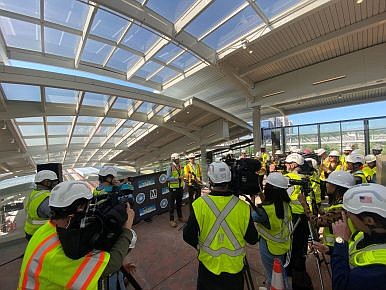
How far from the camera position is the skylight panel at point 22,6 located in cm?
549

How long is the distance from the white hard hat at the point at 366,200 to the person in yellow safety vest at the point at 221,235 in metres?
0.74

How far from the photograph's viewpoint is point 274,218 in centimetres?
214

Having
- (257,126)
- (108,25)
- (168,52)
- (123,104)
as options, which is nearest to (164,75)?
(168,52)

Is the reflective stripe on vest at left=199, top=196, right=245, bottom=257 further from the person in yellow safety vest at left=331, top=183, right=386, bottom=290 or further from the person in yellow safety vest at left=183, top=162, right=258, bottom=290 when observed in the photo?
the person in yellow safety vest at left=331, top=183, right=386, bottom=290

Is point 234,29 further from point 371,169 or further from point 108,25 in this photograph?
point 371,169

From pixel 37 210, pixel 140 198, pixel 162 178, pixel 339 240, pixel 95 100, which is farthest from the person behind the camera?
pixel 95 100

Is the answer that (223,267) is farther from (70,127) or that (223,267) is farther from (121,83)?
(70,127)

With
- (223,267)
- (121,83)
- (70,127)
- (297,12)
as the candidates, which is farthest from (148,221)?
(70,127)

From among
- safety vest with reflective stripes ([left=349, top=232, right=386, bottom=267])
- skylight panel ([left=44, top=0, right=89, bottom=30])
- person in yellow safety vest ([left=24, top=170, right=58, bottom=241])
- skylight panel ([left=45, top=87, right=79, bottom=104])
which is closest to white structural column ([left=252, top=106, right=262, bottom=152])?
skylight panel ([left=45, top=87, right=79, bottom=104])

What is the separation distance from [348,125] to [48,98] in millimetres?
15392

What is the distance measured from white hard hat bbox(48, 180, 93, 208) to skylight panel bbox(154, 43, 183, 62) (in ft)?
24.4

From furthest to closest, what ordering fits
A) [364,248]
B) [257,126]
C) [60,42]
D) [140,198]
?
[257,126] < [60,42] < [140,198] < [364,248]

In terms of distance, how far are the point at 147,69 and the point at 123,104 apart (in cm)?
272

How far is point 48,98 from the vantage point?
29.5ft
